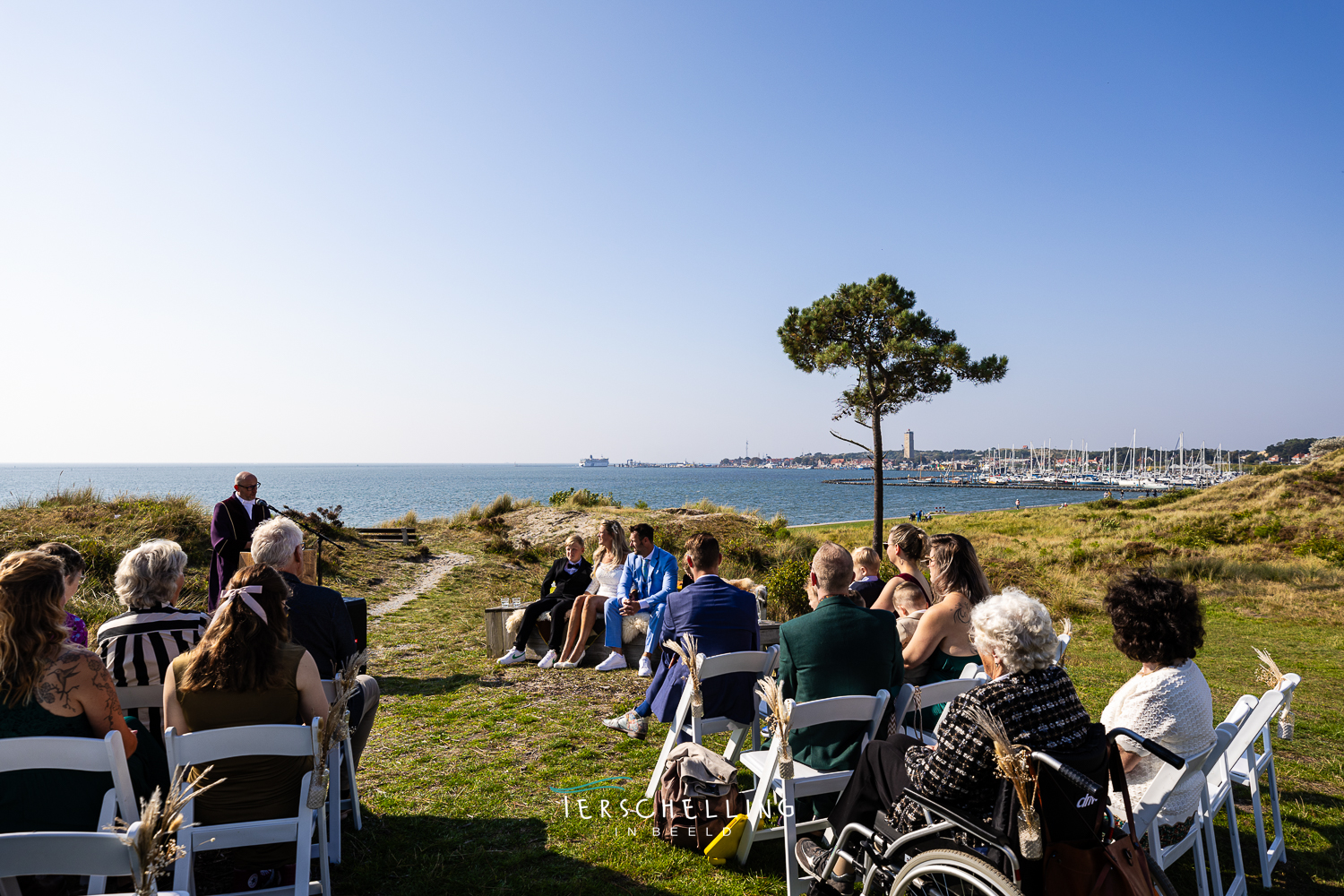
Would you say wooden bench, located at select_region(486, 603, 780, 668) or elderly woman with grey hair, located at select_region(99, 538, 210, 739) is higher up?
elderly woman with grey hair, located at select_region(99, 538, 210, 739)

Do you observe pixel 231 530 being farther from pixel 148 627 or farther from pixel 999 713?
pixel 999 713

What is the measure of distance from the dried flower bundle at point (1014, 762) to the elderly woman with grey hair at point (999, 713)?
0.14 meters

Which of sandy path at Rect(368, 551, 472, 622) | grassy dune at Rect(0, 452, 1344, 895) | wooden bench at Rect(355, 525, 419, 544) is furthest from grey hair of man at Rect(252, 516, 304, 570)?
wooden bench at Rect(355, 525, 419, 544)

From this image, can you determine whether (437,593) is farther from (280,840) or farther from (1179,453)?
(1179,453)

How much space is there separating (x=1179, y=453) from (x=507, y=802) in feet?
454

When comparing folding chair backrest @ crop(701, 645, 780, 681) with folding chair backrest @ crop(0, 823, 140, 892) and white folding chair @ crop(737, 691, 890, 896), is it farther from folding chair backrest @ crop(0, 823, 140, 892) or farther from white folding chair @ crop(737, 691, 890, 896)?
folding chair backrest @ crop(0, 823, 140, 892)

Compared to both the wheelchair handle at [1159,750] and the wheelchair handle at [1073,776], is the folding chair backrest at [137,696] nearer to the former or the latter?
the wheelchair handle at [1073,776]

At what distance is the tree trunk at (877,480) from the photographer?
1465cm

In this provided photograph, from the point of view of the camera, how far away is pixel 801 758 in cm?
346

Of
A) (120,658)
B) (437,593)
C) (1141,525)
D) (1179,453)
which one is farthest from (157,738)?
(1179,453)

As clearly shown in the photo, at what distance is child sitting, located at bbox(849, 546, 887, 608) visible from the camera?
16.7ft

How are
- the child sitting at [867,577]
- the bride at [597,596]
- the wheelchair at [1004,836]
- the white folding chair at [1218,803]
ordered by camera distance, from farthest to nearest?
the bride at [597,596]
the child sitting at [867,577]
the white folding chair at [1218,803]
the wheelchair at [1004,836]

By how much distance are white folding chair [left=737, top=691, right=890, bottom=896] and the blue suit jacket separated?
129 inches

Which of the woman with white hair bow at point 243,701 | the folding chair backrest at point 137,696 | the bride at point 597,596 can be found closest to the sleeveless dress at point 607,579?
the bride at point 597,596
